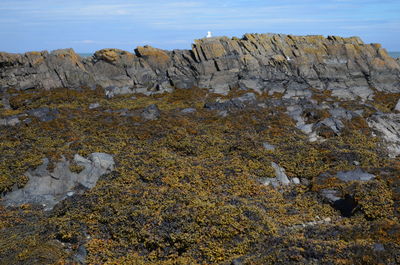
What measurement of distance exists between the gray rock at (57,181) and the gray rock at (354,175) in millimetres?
13705

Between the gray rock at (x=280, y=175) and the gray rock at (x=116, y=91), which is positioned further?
the gray rock at (x=116, y=91)

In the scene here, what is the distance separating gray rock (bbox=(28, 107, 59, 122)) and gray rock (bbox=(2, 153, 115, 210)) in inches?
409

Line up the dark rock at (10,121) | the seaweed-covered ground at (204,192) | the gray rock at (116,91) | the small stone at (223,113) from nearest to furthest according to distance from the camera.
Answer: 1. the seaweed-covered ground at (204,192)
2. the dark rock at (10,121)
3. the small stone at (223,113)
4. the gray rock at (116,91)

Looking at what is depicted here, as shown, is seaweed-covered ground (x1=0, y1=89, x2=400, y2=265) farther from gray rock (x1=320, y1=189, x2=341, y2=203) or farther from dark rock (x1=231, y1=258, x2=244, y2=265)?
dark rock (x1=231, y1=258, x2=244, y2=265)

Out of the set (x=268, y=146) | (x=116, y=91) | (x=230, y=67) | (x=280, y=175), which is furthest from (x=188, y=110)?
(x=280, y=175)

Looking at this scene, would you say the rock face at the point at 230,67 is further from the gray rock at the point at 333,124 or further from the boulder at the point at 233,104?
the gray rock at the point at 333,124

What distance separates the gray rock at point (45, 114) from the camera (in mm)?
30925

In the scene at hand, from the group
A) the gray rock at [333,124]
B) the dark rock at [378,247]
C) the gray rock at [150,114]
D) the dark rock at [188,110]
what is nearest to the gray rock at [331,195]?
the dark rock at [378,247]

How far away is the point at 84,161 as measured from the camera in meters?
21.9

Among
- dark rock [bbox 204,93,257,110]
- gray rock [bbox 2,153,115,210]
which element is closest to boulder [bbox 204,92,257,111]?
dark rock [bbox 204,93,257,110]

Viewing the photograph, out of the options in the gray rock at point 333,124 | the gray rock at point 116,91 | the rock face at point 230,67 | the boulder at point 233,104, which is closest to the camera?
the gray rock at point 333,124

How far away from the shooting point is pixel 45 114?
3180 centimetres

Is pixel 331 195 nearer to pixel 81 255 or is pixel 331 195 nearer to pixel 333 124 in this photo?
pixel 81 255

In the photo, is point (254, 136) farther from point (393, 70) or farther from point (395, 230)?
point (393, 70)
